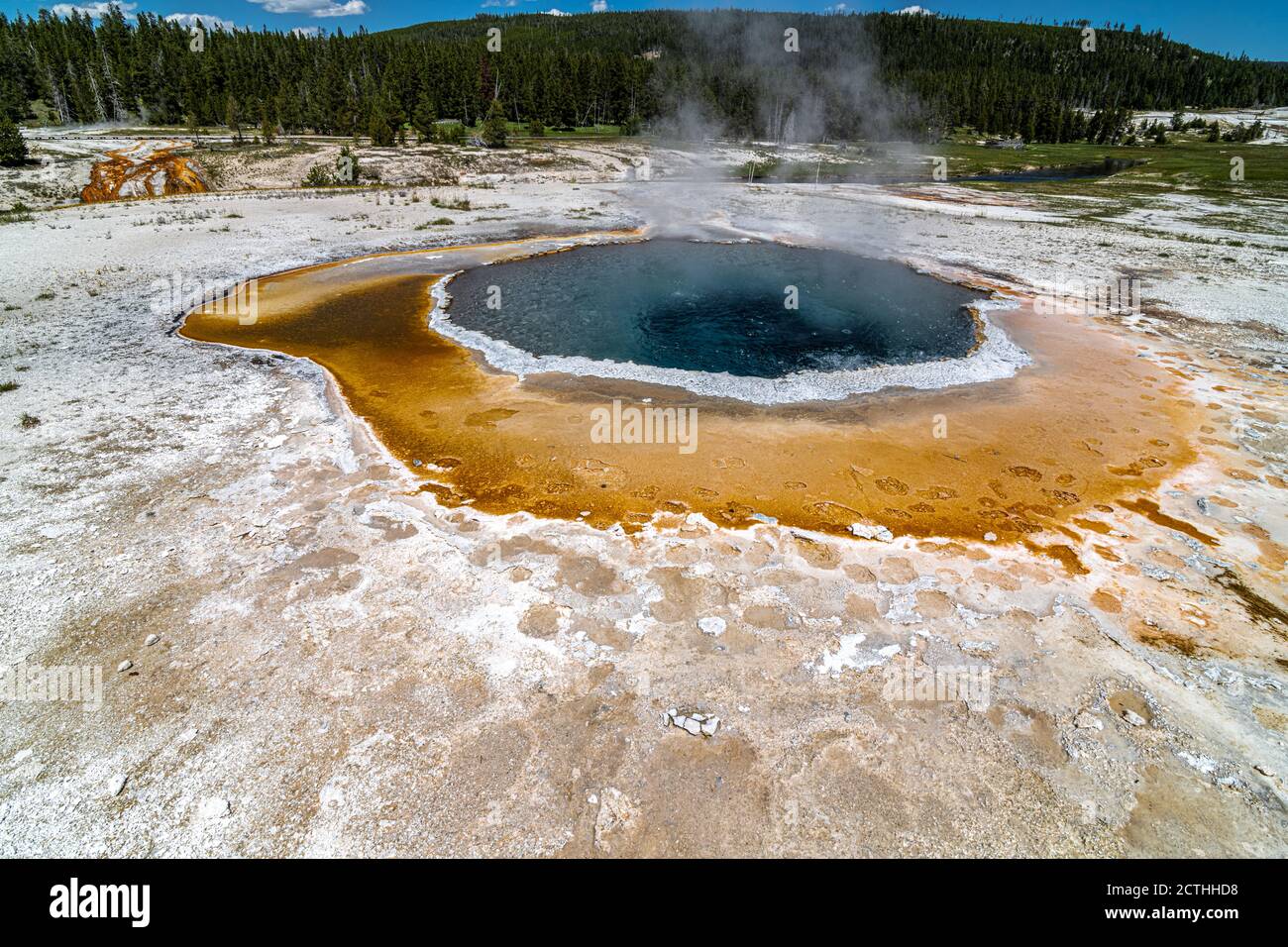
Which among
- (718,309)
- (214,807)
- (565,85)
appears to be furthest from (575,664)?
(565,85)

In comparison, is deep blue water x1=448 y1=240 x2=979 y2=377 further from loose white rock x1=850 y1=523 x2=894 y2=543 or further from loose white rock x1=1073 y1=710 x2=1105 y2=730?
loose white rock x1=1073 y1=710 x2=1105 y2=730

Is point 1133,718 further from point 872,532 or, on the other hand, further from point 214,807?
point 214,807

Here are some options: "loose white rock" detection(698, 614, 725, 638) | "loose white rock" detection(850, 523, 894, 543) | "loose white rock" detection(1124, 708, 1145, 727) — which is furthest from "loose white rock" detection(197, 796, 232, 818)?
"loose white rock" detection(1124, 708, 1145, 727)

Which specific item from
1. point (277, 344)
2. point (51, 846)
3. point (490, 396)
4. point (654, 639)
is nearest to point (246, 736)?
point (51, 846)

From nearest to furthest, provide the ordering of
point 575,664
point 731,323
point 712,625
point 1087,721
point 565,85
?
point 1087,721
point 575,664
point 712,625
point 731,323
point 565,85

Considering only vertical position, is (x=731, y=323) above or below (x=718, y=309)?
below

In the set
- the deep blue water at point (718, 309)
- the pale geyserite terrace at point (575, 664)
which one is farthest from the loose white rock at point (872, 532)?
the deep blue water at point (718, 309)
